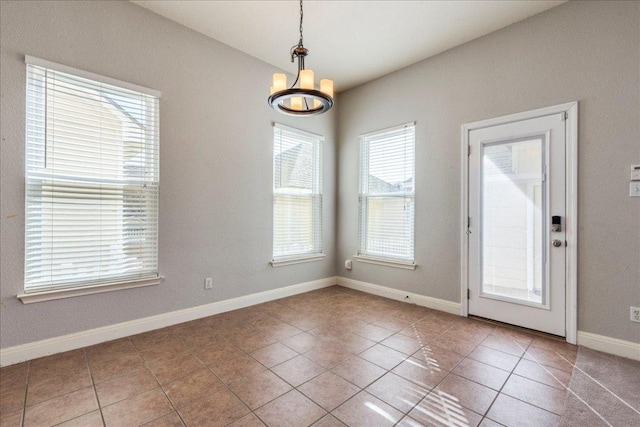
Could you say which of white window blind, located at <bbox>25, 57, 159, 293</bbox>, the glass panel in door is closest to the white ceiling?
white window blind, located at <bbox>25, 57, 159, 293</bbox>

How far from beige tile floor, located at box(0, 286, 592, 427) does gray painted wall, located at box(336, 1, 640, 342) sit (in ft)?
2.25

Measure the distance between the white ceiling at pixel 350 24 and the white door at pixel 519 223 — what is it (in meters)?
1.09

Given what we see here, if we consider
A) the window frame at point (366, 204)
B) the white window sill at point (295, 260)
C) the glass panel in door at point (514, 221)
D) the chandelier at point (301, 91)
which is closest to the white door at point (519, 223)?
the glass panel in door at point (514, 221)

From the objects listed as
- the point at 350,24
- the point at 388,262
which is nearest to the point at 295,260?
the point at 388,262

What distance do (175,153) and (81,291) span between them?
1.52 metres

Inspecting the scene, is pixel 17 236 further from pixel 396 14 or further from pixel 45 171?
pixel 396 14

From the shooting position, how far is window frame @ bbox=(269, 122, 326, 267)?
405cm

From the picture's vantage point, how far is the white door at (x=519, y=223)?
9.35ft

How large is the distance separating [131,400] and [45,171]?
1937mm

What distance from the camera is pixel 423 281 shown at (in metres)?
3.82

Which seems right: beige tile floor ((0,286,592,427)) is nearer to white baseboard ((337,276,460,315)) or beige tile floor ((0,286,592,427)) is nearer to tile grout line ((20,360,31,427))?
tile grout line ((20,360,31,427))

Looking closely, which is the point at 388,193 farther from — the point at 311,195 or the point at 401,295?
the point at 401,295

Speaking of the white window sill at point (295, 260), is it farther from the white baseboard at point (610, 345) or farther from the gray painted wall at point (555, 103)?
the white baseboard at point (610, 345)

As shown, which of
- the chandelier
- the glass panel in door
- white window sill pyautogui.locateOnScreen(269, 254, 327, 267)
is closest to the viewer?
the chandelier
